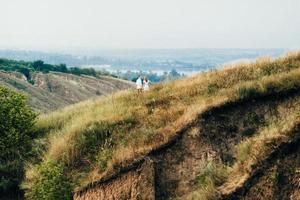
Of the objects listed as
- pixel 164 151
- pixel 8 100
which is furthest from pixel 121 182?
pixel 8 100

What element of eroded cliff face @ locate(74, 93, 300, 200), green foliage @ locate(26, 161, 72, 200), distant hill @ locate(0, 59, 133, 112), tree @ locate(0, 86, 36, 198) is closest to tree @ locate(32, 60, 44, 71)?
distant hill @ locate(0, 59, 133, 112)

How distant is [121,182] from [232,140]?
3.48 metres

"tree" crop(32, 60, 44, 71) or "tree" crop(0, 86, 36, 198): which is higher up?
"tree" crop(0, 86, 36, 198)

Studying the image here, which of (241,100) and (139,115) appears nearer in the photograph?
(241,100)

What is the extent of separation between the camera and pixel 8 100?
76.7 feet

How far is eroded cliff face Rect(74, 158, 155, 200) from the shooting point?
1603 centimetres

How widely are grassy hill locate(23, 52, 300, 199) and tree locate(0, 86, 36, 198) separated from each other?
7.50ft

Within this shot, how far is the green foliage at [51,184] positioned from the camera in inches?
716

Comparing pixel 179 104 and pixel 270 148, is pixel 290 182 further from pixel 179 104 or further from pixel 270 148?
pixel 179 104

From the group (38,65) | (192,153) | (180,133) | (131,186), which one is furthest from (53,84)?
(131,186)

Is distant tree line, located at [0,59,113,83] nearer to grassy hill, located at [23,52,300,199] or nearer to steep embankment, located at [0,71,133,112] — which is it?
steep embankment, located at [0,71,133,112]

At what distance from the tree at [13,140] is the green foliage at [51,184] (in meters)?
3.48

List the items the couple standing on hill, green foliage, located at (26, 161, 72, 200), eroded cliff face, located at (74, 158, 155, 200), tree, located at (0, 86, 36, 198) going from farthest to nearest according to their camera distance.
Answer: the couple standing on hill < tree, located at (0, 86, 36, 198) < green foliage, located at (26, 161, 72, 200) < eroded cliff face, located at (74, 158, 155, 200)

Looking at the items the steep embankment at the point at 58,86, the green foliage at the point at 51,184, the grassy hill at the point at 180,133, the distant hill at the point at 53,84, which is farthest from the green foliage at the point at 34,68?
the green foliage at the point at 51,184
